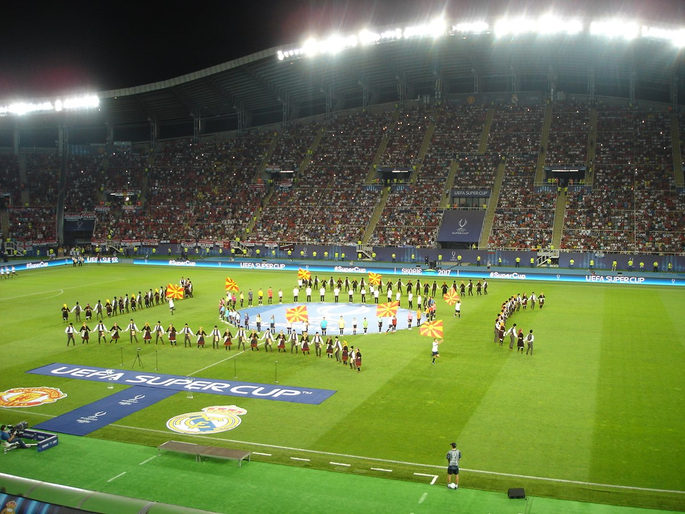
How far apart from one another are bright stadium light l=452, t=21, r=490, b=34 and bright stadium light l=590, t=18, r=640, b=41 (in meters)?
11.3

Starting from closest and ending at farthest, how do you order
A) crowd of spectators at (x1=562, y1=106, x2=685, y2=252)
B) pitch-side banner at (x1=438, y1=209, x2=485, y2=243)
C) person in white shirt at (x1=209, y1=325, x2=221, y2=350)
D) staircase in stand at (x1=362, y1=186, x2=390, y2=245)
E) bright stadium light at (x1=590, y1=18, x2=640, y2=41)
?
person in white shirt at (x1=209, y1=325, x2=221, y2=350)
crowd of spectators at (x1=562, y1=106, x2=685, y2=252)
bright stadium light at (x1=590, y1=18, x2=640, y2=41)
pitch-side banner at (x1=438, y1=209, x2=485, y2=243)
staircase in stand at (x1=362, y1=186, x2=390, y2=245)

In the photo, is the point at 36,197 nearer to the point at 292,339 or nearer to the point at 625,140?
the point at 292,339

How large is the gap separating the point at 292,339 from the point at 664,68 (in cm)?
6297

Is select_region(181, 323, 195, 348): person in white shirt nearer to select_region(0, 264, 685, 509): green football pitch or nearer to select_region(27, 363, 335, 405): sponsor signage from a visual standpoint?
select_region(0, 264, 685, 509): green football pitch

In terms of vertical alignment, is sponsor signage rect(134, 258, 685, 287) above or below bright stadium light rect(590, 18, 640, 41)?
below

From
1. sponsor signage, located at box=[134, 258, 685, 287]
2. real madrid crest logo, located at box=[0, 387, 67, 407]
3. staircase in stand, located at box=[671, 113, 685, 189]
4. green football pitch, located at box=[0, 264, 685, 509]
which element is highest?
staircase in stand, located at box=[671, 113, 685, 189]

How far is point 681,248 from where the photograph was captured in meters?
63.2

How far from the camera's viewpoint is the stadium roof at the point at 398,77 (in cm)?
7488

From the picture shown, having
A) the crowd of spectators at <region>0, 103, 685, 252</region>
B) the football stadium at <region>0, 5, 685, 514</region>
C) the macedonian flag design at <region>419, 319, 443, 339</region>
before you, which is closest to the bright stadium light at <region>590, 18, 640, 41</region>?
the football stadium at <region>0, 5, 685, 514</region>

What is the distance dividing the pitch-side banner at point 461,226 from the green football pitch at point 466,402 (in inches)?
1102

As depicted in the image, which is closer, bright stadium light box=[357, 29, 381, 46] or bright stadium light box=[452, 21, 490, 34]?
bright stadium light box=[452, 21, 490, 34]

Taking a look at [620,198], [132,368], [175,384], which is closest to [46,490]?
[175,384]

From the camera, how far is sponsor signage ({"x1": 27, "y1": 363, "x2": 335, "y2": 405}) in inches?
1022

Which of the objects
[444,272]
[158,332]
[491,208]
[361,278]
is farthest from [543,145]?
[158,332]
